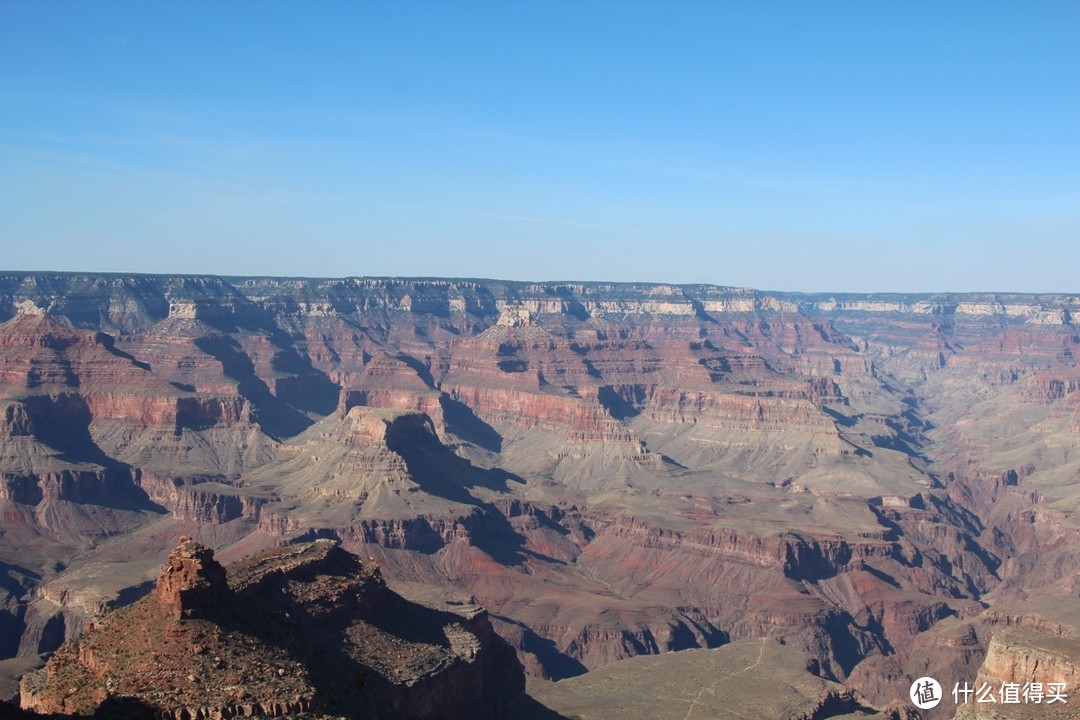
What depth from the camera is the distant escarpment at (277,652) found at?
47.3 meters

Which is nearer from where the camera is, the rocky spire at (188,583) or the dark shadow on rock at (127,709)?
the dark shadow on rock at (127,709)

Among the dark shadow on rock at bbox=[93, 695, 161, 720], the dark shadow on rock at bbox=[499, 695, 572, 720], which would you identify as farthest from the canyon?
the dark shadow on rock at bbox=[93, 695, 161, 720]

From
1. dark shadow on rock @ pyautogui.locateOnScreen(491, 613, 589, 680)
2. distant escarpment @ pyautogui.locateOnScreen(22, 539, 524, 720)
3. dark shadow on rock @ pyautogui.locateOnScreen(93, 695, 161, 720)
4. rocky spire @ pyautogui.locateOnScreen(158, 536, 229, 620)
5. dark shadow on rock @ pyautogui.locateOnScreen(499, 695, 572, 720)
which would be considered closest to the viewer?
dark shadow on rock @ pyautogui.locateOnScreen(93, 695, 161, 720)

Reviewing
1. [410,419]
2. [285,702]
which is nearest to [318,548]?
[285,702]

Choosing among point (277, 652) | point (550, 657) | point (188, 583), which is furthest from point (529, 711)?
point (550, 657)

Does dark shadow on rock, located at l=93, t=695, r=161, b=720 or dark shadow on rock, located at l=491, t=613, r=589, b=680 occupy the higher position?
dark shadow on rock, located at l=93, t=695, r=161, b=720

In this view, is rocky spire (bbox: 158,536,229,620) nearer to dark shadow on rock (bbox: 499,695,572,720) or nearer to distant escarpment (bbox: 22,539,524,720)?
distant escarpment (bbox: 22,539,524,720)

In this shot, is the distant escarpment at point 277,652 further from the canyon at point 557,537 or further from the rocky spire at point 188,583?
the canyon at point 557,537

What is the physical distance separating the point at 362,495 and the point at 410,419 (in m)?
23.5

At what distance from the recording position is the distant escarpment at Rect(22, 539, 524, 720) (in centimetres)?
4731

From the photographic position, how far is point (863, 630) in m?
127

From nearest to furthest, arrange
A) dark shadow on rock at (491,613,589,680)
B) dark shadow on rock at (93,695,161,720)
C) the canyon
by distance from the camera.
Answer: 1. dark shadow on rock at (93,695,161,720)
2. dark shadow on rock at (491,613,589,680)
3. the canyon

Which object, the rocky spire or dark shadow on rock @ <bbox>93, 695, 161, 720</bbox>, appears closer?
dark shadow on rock @ <bbox>93, 695, 161, 720</bbox>

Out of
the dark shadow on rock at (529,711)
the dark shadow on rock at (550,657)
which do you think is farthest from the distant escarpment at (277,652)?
the dark shadow on rock at (550,657)
